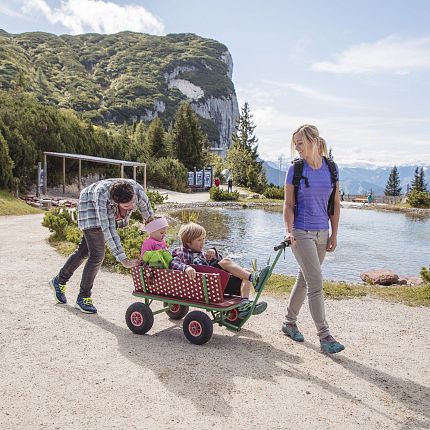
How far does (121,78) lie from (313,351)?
544 feet

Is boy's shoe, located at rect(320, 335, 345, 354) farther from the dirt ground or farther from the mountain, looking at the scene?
the mountain

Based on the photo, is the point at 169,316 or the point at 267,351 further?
the point at 169,316

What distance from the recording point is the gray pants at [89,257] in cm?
602

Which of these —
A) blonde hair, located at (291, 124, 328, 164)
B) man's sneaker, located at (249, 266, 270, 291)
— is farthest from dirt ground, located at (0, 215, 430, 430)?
blonde hair, located at (291, 124, 328, 164)

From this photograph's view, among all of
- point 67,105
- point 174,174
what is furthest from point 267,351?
point 67,105

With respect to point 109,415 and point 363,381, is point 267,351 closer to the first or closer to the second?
point 363,381

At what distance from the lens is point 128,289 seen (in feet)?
25.9

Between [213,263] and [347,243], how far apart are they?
14385mm

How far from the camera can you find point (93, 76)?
161250 millimetres

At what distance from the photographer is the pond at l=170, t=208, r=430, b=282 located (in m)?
13.8

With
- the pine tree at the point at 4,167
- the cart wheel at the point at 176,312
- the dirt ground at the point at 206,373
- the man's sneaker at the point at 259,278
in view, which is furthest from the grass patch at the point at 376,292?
the pine tree at the point at 4,167

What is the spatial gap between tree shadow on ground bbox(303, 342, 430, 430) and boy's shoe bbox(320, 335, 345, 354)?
0.22ft

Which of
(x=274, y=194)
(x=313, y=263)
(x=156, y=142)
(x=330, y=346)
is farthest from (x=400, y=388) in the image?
(x=156, y=142)

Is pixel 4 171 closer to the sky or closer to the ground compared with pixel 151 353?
closer to the sky
